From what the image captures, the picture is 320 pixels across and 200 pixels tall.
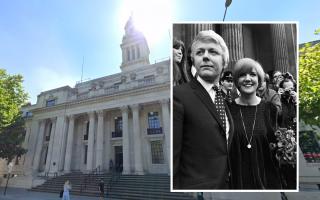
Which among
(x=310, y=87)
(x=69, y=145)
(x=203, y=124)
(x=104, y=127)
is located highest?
(x=310, y=87)

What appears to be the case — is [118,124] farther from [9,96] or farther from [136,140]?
[9,96]

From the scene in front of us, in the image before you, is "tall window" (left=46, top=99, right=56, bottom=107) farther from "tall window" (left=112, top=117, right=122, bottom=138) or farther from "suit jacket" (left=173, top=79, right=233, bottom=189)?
"suit jacket" (left=173, top=79, right=233, bottom=189)

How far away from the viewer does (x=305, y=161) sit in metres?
16.8

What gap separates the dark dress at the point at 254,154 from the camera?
3088 mm

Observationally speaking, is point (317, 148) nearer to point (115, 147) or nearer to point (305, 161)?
point (305, 161)

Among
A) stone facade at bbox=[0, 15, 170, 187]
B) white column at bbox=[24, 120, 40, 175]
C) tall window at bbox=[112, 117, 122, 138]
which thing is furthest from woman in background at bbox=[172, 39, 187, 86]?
white column at bbox=[24, 120, 40, 175]

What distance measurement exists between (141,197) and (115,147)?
11.9 meters

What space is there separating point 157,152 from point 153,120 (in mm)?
3828

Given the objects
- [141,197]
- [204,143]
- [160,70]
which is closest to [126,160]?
[141,197]

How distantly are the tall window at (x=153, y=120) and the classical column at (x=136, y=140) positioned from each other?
199 centimetres

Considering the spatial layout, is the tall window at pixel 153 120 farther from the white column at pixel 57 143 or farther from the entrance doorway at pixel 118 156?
the white column at pixel 57 143

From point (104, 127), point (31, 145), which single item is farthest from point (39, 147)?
point (104, 127)

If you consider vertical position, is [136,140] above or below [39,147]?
above

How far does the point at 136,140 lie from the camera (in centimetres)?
2423
